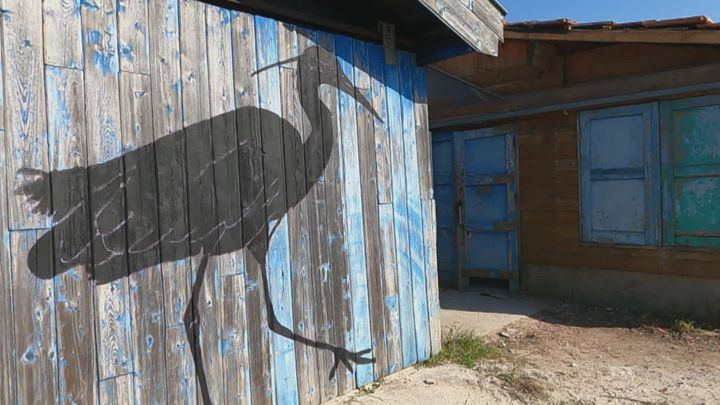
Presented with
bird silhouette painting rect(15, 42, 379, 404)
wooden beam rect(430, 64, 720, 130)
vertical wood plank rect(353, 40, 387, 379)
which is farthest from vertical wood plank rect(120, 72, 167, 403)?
wooden beam rect(430, 64, 720, 130)

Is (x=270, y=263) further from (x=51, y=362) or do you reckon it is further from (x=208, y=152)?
(x=51, y=362)

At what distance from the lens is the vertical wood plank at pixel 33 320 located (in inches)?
90.5

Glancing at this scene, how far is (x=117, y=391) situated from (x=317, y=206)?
1583 millimetres

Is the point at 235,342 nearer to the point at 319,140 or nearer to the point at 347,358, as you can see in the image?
the point at 347,358

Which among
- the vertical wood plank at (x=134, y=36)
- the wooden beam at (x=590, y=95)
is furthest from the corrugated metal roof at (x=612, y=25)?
the vertical wood plank at (x=134, y=36)

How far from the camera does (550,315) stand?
233 inches

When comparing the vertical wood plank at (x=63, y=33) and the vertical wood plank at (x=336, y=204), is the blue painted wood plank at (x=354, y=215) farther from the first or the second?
the vertical wood plank at (x=63, y=33)

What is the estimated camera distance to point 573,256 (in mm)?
6379

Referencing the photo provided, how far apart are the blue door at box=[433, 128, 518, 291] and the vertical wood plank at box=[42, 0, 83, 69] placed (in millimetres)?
5499

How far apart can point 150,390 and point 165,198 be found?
1014 mm

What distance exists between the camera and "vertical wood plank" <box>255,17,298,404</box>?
3.20 metres

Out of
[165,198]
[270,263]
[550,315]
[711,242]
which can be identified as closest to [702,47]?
[711,242]

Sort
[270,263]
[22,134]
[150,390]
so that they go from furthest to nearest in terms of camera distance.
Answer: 1. [270,263]
2. [150,390]
3. [22,134]

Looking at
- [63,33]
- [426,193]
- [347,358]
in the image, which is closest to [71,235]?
[63,33]
